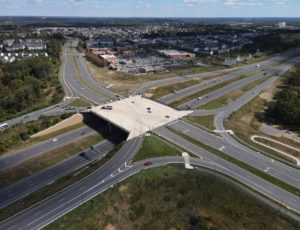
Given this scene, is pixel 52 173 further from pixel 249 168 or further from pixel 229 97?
pixel 229 97

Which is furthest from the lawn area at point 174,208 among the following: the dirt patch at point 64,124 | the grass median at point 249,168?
the dirt patch at point 64,124

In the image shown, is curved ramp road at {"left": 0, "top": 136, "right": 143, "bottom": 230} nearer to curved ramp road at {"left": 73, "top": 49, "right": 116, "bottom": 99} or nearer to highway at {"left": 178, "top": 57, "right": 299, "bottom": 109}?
highway at {"left": 178, "top": 57, "right": 299, "bottom": 109}

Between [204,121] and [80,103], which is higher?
[80,103]

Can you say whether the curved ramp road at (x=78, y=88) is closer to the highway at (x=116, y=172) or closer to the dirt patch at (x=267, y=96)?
the highway at (x=116, y=172)

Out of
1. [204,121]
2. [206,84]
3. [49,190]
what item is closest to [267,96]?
[206,84]

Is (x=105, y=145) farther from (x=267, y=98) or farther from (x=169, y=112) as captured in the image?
(x=267, y=98)

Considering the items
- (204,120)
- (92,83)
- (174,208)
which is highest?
(92,83)
